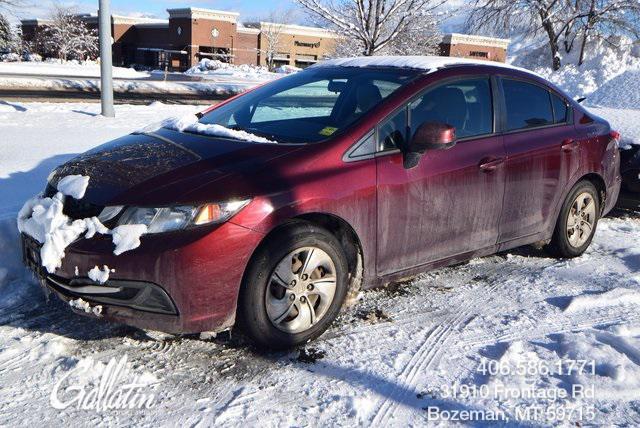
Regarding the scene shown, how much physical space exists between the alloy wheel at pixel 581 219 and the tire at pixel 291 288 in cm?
253

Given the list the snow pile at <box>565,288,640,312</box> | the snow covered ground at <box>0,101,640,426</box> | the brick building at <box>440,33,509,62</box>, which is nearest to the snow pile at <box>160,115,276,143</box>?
the snow covered ground at <box>0,101,640,426</box>

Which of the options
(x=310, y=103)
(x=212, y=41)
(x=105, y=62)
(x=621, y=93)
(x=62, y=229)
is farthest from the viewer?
(x=212, y=41)

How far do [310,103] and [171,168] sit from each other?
5.77 ft

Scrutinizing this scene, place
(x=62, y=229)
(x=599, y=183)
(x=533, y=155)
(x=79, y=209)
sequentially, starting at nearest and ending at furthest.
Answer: (x=62, y=229)
(x=79, y=209)
(x=533, y=155)
(x=599, y=183)

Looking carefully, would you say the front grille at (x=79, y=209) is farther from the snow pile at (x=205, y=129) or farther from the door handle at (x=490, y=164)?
the door handle at (x=490, y=164)

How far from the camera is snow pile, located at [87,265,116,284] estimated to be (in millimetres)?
3080

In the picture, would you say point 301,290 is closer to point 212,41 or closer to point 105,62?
point 105,62

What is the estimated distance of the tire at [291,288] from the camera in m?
3.26

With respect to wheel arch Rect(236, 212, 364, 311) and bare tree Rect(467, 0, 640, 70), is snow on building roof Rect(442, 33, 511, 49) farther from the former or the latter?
wheel arch Rect(236, 212, 364, 311)

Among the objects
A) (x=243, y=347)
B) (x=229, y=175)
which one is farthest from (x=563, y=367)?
(x=229, y=175)

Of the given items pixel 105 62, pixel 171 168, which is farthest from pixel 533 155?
pixel 105 62

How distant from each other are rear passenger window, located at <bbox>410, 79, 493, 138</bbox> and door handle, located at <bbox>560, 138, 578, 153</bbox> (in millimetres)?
856

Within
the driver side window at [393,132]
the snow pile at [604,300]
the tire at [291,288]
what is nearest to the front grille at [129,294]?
the tire at [291,288]

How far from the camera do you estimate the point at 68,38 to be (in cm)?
6159
